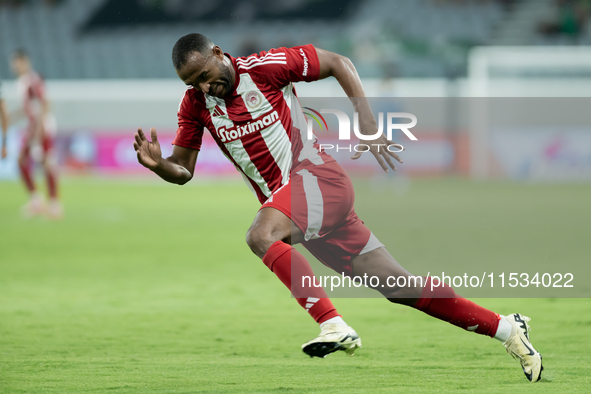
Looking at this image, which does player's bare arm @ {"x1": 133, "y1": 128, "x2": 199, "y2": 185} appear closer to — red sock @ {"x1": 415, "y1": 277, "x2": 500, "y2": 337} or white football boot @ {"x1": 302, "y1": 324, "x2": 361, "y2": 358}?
white football boot @ {"x1": 302, "y1": 324, "x2": 361, "y2": 358}

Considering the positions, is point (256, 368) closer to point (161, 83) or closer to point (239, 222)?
point (239, 222)

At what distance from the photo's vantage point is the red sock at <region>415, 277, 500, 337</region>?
3682 millimetres

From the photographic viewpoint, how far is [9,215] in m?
11.7

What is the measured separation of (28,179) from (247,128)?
815 cm

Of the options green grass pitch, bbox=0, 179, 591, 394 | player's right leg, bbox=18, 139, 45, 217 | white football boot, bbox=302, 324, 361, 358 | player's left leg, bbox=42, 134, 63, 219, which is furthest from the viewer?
player's left leg, bbox=42, 134, 63, 219

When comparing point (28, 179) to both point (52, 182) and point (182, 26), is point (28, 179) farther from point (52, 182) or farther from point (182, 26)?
point (182, 26)

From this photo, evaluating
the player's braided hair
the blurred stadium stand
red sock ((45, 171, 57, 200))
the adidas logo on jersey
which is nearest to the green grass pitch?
red sock ((45, 171, 57, 200))

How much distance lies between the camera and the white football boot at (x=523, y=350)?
358cm

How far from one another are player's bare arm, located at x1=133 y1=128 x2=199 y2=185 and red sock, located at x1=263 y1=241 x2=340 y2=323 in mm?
758

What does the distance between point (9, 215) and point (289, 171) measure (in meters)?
8.96

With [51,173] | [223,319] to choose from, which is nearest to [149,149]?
[223,319]

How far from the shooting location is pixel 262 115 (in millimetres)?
3840

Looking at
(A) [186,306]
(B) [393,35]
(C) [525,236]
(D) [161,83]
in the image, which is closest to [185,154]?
(A) [186,306]

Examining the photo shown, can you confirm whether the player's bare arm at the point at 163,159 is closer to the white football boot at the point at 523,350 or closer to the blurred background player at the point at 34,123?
the white football boot at the point at 523,350
